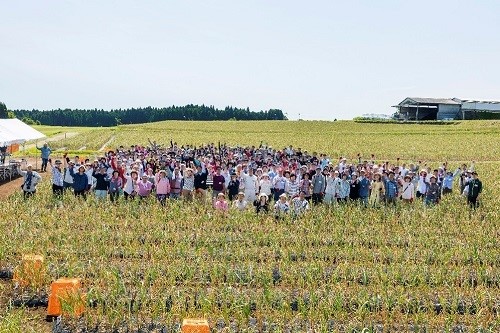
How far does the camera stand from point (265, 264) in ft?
34.6

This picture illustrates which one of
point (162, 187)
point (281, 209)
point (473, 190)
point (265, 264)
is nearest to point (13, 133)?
point (162, 187)

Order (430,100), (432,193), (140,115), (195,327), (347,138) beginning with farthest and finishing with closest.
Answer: (140,115) → (430,100) → (347,138) → (432,193) → (195,327)

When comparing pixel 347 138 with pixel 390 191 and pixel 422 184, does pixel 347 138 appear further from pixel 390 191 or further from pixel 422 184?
pixel 390 191

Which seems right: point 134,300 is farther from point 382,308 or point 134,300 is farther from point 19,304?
point 382,308

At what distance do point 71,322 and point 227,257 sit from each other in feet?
12.0

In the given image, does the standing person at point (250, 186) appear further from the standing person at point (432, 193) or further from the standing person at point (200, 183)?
the standing person at point (432, 193)

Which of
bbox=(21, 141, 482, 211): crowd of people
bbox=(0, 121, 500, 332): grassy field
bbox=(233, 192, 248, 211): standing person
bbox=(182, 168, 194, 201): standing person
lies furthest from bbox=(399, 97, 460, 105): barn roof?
bbox=(233, 192, 248, 211): standing person

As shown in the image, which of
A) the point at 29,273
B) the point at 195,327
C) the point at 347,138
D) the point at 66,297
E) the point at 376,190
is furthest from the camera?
the point at 347,138

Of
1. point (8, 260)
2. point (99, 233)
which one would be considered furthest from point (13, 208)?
point (8, 260)

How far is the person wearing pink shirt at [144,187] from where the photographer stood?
53.3 ft

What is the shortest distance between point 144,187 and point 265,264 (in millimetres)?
6655

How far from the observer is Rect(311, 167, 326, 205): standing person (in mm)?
15930

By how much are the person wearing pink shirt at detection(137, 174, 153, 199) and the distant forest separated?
123 metres

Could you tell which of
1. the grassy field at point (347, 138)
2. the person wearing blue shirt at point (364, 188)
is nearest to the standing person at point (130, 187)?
the person wearing blue shirt at point (364, 188)
